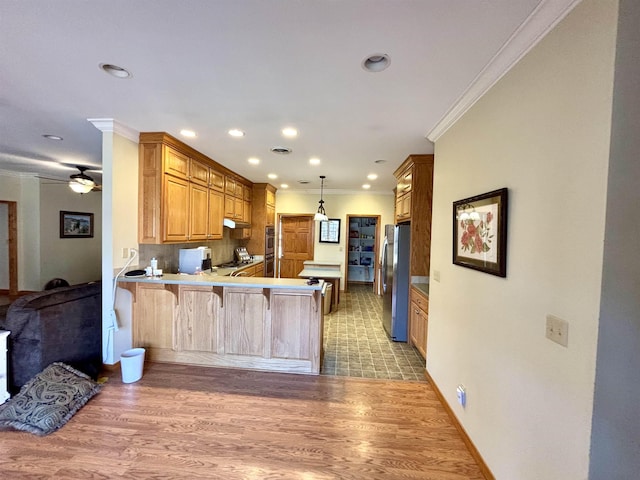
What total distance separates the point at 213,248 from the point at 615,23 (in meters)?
5.13

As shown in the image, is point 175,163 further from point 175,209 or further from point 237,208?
point 237,208

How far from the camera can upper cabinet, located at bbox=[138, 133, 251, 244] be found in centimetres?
304

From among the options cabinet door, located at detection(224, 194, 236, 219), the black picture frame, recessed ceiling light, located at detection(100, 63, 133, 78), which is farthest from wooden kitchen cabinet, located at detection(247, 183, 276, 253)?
recessed ceiling light, located at detection(100, 63, 133, 78)

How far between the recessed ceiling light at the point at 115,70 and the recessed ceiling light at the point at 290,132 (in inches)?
51.9

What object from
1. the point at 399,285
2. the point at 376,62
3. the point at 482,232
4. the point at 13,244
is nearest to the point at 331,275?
the point at 399,285

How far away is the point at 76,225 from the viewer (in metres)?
6.12

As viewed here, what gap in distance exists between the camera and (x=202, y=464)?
177 cm

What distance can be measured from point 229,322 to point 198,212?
1.62 metres

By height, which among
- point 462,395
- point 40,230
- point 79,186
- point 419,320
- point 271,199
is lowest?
point 462,395

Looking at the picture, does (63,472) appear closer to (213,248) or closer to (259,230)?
(213,248)

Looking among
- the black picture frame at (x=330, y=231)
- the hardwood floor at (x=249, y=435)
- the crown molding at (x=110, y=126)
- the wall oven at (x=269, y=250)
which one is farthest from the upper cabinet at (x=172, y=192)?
the black picture frame at (x=330, y=231)

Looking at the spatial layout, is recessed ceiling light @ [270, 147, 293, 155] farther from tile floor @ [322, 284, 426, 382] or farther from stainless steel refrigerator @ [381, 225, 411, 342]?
tile floor @ [322, 284, 426, 382]

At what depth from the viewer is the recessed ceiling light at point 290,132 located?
277cm

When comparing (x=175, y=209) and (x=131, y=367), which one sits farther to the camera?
(x=175, y=209)
